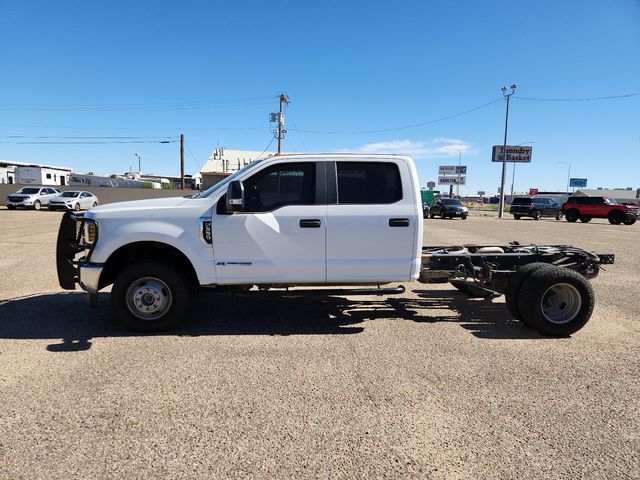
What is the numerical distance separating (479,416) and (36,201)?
1384 inches

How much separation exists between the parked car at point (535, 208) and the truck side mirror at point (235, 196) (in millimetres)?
36342

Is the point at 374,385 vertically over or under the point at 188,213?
under

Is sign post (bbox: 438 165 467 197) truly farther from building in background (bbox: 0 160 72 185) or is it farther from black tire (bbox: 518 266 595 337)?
black tire (bbox: 518 266 595 337)

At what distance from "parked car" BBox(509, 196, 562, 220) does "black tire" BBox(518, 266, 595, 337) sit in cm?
3427

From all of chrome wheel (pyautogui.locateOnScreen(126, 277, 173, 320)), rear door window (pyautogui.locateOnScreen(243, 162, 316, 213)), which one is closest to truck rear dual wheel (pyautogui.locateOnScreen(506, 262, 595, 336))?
rear door window (pyautogui.locateOnScreen(243, 162, 316, 213))

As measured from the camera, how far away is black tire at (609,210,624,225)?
100ft

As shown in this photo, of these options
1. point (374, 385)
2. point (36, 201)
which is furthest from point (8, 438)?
point (36, 201)

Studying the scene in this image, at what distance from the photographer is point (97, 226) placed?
15.6 feet

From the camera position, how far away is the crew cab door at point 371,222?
16.1ft

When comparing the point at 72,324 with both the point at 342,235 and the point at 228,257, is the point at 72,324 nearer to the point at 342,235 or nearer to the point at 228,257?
the point at 228,257


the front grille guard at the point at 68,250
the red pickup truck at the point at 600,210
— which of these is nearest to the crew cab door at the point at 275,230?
the front grille guard at the point at 68,250

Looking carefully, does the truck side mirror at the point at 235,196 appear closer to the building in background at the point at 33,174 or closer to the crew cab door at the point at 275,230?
the crew cab door at the point at 275,230

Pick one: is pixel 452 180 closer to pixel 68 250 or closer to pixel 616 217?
pixel 616 217

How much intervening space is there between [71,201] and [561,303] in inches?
1319
